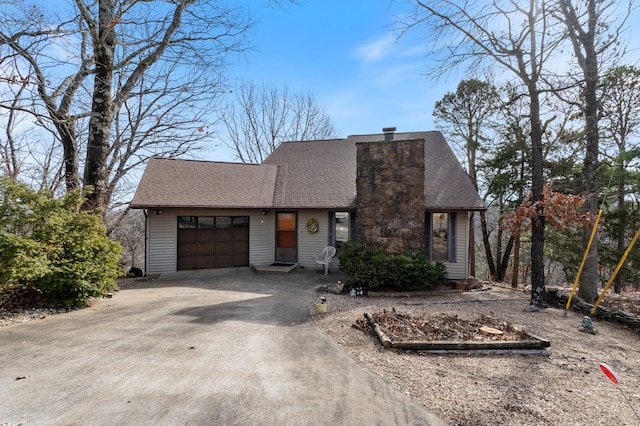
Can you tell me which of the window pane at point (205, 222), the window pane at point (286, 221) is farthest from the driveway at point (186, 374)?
the window pane at point (286, 221)

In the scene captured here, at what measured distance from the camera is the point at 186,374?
3549 millimetres

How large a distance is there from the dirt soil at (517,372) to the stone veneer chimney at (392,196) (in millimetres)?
2856

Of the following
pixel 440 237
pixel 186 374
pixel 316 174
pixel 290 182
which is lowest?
pixel 186 374

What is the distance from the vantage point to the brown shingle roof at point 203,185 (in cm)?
1048

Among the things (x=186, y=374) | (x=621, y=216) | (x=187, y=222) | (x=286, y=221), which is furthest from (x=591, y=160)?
(x=187, y=222)

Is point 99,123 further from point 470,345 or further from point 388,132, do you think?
point 470,345

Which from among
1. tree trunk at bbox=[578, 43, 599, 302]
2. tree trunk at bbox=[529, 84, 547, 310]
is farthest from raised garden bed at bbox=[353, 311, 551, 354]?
tree trunk at bbox=[578, 43, 599, 302]

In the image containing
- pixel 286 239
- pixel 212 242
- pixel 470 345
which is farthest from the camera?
pixel 286 239

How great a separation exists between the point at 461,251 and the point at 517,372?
21.9 feet

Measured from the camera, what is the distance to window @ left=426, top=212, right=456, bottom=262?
10.2 meters

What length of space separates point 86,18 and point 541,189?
12.5 m

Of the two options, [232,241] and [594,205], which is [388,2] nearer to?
[594,205]

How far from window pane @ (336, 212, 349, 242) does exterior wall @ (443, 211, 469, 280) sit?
3860mm

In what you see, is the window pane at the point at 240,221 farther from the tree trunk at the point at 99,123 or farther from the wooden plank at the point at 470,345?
the wooden plank at the point at 470,345
